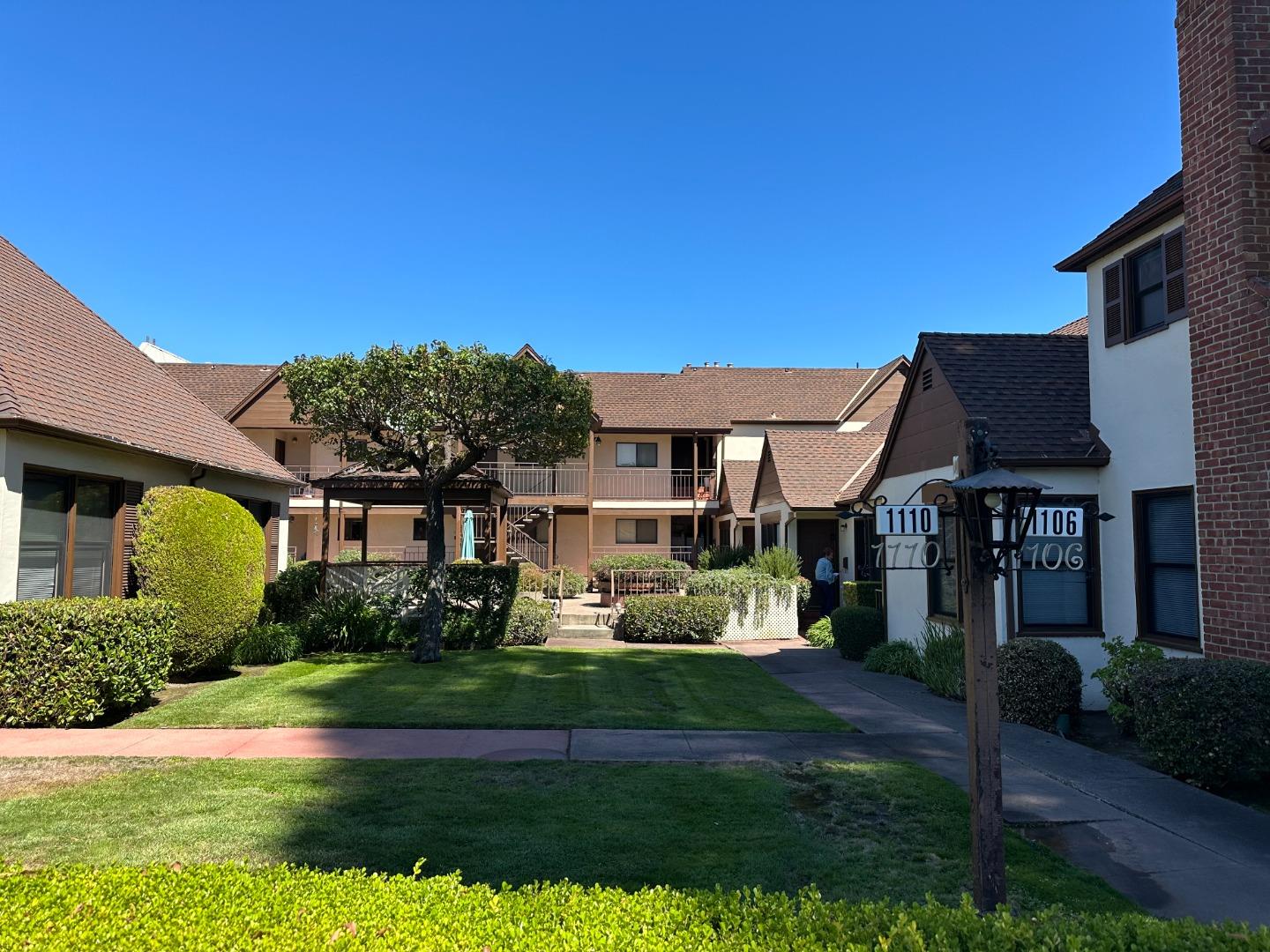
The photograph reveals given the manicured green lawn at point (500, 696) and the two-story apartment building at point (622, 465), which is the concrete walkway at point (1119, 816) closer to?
the manicured green lawn at point (500, 696)

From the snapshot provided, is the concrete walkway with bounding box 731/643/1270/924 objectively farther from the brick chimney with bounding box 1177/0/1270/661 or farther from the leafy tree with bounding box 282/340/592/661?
the leafy tree with bounding box 282/340/592/661

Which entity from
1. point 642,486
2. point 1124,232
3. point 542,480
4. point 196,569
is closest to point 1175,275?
point 1124,232

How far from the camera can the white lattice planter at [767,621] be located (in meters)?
17.5

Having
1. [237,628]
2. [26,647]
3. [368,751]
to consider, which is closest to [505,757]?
[368,751]

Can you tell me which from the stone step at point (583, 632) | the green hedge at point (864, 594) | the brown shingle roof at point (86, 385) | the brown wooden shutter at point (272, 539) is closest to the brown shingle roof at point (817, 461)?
the green hedge at point (864, 594)

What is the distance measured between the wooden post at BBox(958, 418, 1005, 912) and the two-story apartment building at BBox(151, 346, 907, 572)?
22594mm

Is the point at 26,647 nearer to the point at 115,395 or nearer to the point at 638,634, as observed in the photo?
the point at 115,395

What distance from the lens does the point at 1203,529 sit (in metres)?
7.80

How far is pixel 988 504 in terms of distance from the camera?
422 centimetres

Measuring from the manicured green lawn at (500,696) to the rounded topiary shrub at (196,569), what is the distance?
63 cm

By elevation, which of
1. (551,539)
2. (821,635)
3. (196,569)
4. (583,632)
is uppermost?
(551,539)

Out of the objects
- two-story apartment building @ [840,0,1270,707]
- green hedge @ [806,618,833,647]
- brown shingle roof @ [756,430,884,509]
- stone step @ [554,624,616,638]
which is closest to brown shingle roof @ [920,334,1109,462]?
two-story apartment building @ [840,0,1270,707]

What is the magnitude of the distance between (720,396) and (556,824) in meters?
Answer: 28.7

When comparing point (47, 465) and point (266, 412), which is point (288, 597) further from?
point (266, 412)
